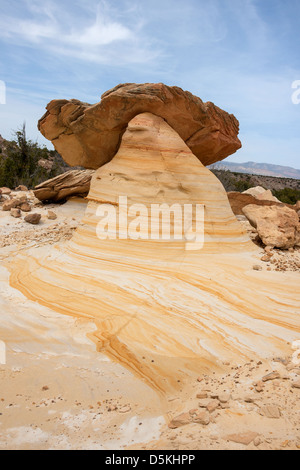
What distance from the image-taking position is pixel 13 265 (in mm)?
6695

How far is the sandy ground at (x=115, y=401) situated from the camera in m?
2.59

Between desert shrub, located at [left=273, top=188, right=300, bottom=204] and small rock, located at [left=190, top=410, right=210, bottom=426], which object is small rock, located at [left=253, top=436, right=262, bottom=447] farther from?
desert shrub, located at [left=273, top=188, right=300, bottom=204]

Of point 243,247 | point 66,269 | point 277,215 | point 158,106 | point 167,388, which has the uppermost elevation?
point 158,106

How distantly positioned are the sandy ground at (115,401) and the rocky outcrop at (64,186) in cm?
752

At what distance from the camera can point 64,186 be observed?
1183cm

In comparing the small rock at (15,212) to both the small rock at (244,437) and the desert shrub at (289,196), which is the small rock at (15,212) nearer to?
the small rock at (244,437)

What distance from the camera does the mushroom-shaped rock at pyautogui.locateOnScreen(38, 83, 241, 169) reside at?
252 inches

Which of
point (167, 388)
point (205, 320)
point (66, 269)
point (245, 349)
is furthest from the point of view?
point (66, 269)

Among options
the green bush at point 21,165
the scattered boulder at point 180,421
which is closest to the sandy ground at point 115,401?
the scattered boulder at point 180,421

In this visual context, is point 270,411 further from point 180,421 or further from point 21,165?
point 21,165

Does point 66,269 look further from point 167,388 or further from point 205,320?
point 167,388

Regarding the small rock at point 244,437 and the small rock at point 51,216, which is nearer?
the small rock at point 244,437
